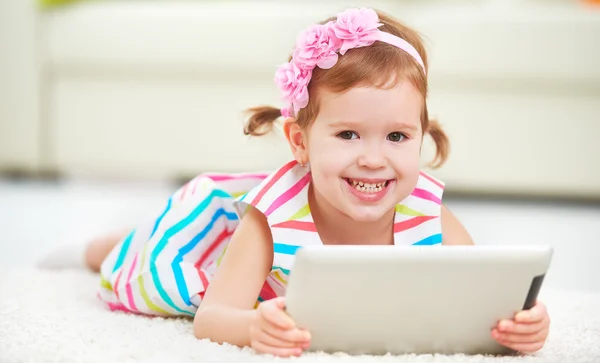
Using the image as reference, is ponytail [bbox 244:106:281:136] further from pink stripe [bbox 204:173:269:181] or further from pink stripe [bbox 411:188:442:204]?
pink stripe [bbox 411:188:442:204]

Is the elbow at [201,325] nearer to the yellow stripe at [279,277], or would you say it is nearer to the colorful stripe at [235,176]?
the yellow stripe at [279,277]

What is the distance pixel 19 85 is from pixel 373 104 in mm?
2045

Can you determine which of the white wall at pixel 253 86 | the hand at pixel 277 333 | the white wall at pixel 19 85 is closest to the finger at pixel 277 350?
the hand at pixel 277 333

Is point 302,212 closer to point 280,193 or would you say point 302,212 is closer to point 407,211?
point 280,193

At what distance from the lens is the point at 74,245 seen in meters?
1.43

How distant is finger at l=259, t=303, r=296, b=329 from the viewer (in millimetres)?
825

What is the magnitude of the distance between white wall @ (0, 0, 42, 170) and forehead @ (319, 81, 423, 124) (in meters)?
1.97

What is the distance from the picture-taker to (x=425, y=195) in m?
1.08

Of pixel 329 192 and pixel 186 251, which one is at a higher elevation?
pixel 329 192

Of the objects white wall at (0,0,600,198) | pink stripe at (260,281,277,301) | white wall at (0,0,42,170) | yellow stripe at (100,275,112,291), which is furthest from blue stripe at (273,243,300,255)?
white wall at (0,0,42,170)

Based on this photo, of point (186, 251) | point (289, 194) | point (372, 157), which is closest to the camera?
point (372, 157)

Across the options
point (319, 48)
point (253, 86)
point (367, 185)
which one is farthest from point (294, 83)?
point (253, 86)

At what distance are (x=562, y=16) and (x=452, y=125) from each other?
43cm

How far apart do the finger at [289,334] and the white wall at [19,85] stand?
2.07 m
